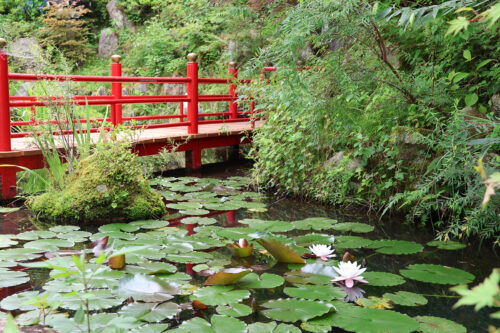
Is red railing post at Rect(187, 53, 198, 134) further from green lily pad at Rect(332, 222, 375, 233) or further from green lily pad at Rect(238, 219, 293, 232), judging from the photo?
green lily pad at Rect(332, 222, 375, 233)

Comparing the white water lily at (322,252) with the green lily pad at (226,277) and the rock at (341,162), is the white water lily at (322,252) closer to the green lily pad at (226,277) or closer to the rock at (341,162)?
the green lily pad at (226,277)

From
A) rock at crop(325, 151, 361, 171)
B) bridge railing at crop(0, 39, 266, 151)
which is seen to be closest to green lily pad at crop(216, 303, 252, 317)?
rock at crop(325, 151, 361, 171)

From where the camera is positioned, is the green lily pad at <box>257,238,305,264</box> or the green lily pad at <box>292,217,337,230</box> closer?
the green lily pad at <box>257,238,305,264</box>

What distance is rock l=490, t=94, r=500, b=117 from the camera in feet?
10.8

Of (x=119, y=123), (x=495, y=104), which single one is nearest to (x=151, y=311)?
(x=495, y=104)

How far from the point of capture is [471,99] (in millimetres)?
3238

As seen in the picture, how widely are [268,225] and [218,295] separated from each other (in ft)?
3.82

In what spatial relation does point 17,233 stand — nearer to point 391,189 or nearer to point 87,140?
point 87,140

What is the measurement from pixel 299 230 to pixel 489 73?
63.5 inches

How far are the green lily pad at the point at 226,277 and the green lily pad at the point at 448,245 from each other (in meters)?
1.37

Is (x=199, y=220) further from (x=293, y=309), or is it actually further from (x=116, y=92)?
(x=116, y=92)

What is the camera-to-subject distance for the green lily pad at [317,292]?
6.59 feet

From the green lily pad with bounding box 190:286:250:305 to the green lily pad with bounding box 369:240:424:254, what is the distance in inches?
41.0

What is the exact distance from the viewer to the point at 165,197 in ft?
13.6
